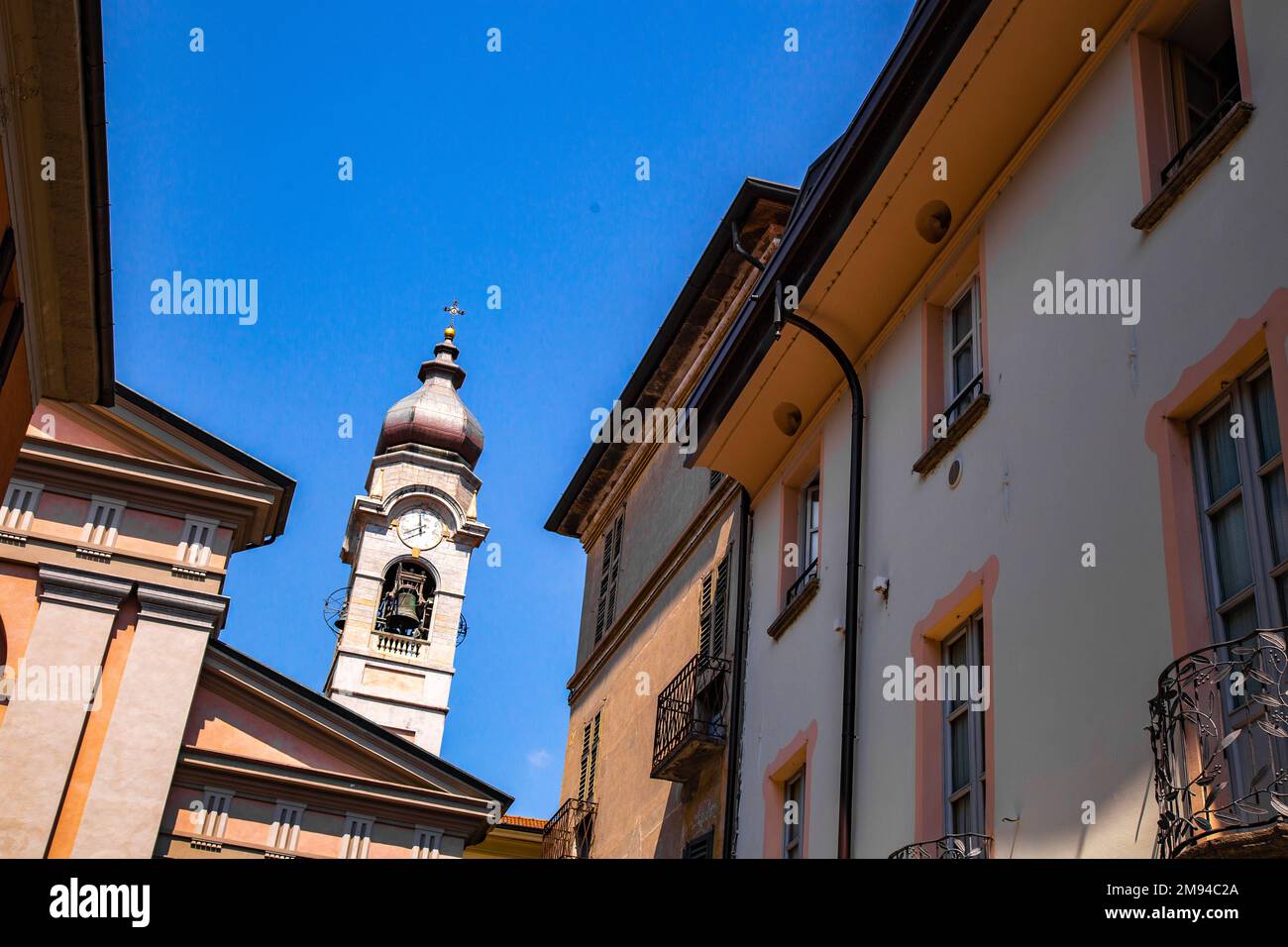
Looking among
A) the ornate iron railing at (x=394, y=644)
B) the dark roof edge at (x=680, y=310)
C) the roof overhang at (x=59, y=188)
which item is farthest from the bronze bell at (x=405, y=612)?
the roof overhang at (x=59, y=188)

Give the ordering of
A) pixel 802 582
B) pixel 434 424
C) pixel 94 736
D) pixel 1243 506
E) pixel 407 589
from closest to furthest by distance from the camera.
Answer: pixel 1243 506 < pixel 802 582 < pixel 94 736 < pixel 407 589 < pixel 434 424

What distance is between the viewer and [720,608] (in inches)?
677

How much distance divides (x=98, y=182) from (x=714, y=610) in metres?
9.09

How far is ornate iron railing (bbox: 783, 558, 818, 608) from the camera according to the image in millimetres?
13984

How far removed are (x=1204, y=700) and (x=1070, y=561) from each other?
188 cm

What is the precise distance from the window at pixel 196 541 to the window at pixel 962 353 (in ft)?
49.9

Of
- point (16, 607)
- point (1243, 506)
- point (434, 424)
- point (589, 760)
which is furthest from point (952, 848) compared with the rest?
point (434, 424)

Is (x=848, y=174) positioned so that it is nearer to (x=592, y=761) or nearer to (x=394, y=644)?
(x=592, y=761)

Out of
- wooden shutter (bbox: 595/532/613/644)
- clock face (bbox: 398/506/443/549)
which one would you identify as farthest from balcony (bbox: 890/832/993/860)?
clock face (bbox: 398/506/443/549)

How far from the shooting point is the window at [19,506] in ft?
74.8

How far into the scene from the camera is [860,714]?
12.0 m
